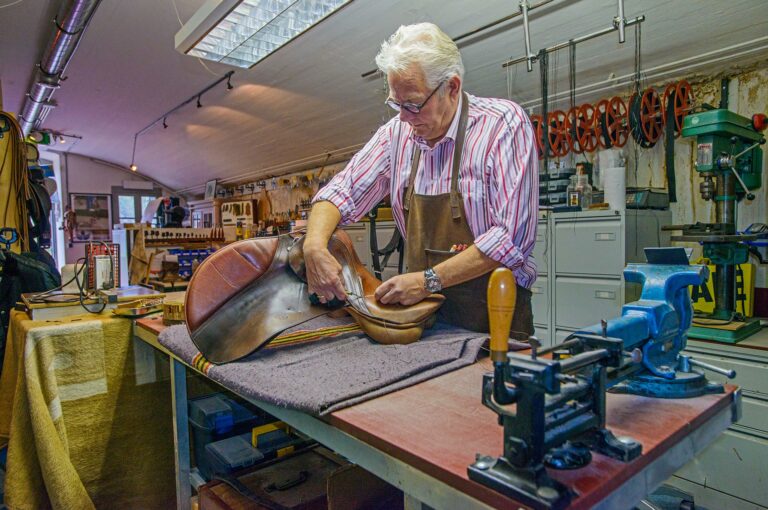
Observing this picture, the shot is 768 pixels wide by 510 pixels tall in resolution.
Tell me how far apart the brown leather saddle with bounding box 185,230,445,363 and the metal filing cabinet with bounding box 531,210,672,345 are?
2.05m

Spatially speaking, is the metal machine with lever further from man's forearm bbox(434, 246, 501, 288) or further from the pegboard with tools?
A: the pegboard with tools

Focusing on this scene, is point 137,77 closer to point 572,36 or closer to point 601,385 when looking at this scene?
point 572,36

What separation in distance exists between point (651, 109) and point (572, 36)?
2.37 feet

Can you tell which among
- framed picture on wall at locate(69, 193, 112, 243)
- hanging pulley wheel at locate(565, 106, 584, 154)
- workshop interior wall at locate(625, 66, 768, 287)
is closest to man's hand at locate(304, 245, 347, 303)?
hanging pulley wheel at locate(565, 106, 584, 154)

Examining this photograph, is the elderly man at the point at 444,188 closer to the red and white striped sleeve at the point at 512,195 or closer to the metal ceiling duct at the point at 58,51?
the red and white striped sleeve at the point at 512,195

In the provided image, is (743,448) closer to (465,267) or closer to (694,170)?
(694,170)

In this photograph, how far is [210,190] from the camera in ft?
31.5

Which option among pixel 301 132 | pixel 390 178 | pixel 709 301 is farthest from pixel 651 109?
pixel 301 132

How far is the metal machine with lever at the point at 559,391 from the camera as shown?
1.70 feet

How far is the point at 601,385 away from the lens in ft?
2.04

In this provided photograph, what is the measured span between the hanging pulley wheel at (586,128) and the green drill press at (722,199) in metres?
0.94

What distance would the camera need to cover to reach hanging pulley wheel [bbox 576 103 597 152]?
3.40 m

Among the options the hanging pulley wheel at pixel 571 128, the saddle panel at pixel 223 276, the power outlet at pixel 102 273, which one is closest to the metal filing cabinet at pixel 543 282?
the hanging pulley wheel at pixel 571 128

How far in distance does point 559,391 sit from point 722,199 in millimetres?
2524
